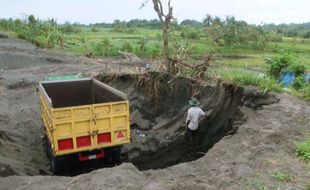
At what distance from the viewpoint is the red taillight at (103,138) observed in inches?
368

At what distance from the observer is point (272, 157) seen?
7773 mm

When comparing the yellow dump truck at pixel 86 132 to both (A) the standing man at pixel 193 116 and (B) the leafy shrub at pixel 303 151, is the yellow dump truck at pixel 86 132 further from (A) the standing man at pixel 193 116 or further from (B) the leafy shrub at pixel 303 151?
(B) the leafy shrub at pixel 303 151

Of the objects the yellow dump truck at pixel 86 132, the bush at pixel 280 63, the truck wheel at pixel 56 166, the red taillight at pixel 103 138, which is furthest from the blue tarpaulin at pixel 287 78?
the truck wheel at pixel 56 166

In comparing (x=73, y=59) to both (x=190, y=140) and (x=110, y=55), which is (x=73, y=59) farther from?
(x=190, y=140)

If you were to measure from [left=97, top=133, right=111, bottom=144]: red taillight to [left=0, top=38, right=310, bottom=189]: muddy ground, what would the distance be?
1558 millimetres

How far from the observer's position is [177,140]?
1221 cm

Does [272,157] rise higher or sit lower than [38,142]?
higher

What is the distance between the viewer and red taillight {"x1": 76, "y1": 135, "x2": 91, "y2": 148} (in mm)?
9145

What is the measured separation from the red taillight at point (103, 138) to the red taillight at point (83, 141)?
0.24 meters

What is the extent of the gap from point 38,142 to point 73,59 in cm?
1314

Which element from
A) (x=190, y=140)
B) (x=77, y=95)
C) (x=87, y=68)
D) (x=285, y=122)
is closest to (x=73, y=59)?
(x=87, y=68)

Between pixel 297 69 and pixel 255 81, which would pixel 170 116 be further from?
pixel 297 69

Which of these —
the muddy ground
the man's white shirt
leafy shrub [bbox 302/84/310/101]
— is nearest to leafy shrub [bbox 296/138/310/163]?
the muddy ground

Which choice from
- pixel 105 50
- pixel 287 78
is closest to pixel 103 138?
pixel 287 78
